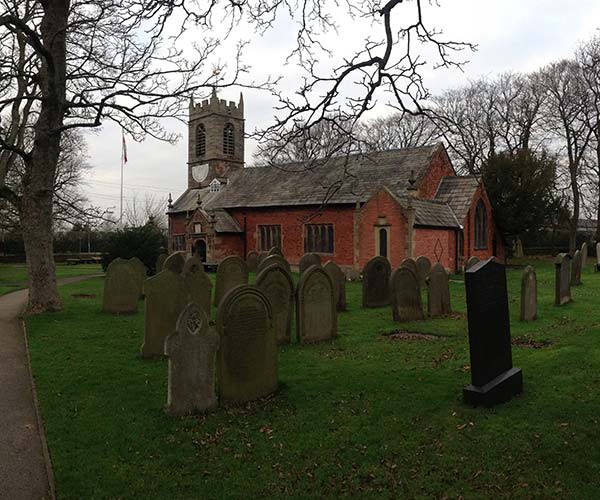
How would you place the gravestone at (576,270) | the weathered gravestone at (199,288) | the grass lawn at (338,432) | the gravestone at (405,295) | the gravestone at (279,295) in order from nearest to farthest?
the grass lawn at (338,432) < the gravestone at (279,295) < the weathered gravestone at (199,288) < the gravestone at (405,295) < the gravestone at (576,270)

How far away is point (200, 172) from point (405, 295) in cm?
3287

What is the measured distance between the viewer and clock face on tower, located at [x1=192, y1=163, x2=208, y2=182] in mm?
41438

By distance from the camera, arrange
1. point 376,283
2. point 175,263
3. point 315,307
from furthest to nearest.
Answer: point 175,263
point 376,283
point 315,307

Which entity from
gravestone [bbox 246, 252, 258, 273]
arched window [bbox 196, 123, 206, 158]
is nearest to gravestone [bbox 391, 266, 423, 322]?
gravestone [bbox 246, 252, 258, 273]

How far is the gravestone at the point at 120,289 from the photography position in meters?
12.9

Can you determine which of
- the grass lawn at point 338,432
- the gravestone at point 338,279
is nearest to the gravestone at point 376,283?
the gravestone at point 338,279

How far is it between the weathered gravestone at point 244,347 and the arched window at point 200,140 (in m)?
37.7

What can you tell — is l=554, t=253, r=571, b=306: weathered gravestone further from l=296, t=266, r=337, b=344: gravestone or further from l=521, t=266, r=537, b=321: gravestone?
l=296, t=266, r=337, b=344: gravestone

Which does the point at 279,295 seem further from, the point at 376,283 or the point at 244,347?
the point at 376,283

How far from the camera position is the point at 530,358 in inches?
307

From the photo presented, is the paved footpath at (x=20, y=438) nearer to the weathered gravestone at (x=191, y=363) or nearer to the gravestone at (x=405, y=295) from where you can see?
the weathered gravestone at (x=191, y=363)

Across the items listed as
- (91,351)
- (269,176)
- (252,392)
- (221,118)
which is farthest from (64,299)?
(221,118)

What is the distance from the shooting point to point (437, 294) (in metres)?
12.2

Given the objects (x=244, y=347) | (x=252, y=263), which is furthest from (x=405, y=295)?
(x=252, y=263)
